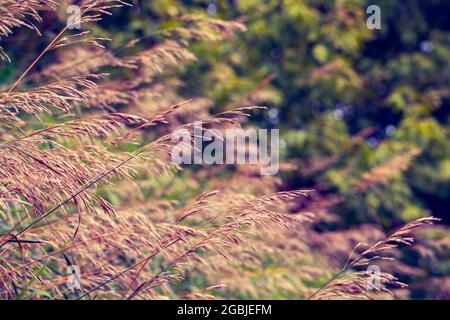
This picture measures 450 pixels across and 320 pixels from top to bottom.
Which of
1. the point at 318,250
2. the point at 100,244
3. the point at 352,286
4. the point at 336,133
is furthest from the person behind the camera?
the point at 336,133

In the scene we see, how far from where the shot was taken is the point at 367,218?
5.92 metres

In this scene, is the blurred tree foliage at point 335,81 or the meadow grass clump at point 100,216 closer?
the meadow grass clump at point 100,216

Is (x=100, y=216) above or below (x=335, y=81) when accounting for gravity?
below

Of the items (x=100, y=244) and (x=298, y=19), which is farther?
(x=298, y=19)

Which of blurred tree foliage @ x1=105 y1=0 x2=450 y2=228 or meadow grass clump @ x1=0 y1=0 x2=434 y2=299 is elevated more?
blurred tree foliage @ x1=105 y1=0 x2=450 y2=228

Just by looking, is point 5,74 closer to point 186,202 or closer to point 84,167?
point 186,202

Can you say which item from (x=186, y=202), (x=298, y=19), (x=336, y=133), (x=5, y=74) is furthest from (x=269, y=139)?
(x=5, y=74)

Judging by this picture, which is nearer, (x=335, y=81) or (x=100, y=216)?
(x=100, y=216)

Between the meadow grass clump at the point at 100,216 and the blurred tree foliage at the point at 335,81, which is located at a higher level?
the blurred tree foliage at the point at 335,81

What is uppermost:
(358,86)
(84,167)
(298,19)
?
(298,19)

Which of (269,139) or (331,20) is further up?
(331,20)

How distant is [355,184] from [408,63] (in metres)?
1.33

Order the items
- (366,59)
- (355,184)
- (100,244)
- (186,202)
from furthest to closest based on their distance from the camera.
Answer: (366,59), (355,184), (186,202), (100,244)

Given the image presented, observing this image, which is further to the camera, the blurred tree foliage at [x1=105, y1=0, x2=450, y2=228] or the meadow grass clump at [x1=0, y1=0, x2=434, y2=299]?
the blurred tree foliage at [x1=105, y1=0, x2=450, y2=228]
